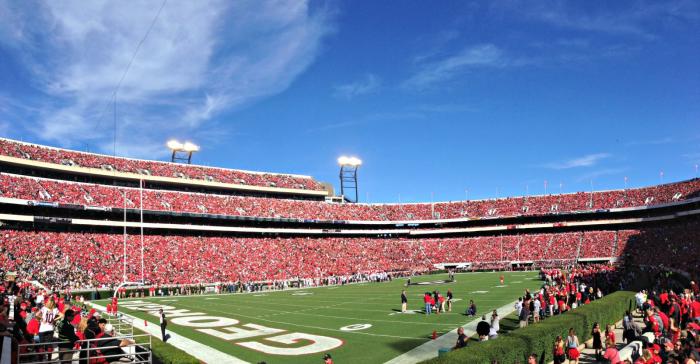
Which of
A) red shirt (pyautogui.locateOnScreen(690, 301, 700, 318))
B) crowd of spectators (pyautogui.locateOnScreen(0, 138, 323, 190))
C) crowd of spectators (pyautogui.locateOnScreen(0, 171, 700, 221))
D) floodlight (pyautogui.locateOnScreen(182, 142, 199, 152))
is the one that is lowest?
red shirt (pyautogui.locateOnScreen(690, 301, 700, 318))

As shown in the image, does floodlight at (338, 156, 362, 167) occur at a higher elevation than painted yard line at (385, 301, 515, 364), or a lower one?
higher

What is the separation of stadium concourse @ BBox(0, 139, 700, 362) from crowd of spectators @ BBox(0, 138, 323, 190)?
0.28 metres

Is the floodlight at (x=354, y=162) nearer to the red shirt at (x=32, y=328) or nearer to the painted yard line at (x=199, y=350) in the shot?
the painted yard line at (x=199, y=350)

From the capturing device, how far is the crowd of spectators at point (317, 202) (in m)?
52.5

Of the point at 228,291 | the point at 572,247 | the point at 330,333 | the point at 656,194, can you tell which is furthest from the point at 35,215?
the point at 656,194

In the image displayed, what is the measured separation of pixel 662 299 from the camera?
61.5 feet

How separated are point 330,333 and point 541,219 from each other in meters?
63.6

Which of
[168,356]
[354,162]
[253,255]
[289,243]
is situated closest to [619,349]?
[168,356]

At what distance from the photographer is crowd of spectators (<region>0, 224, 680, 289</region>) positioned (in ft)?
145

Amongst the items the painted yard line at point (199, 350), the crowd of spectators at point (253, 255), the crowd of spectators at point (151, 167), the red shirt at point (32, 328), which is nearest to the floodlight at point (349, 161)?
the crowd of spectators at point (151, 167)

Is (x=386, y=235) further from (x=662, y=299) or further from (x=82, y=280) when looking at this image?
(x=662, y=299)

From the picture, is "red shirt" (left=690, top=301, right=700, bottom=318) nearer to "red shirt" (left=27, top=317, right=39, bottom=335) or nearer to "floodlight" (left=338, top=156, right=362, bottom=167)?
Result: "red shirt" (left=27, top=317, right=39, bottom=335)

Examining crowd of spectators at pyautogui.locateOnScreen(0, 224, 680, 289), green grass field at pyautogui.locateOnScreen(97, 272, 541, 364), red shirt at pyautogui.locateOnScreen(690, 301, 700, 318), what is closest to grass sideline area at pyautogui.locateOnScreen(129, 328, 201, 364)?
green grass field at pyautogui.locateOnScreen(97, 272, 541, 364)

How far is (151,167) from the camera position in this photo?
2662 inches
